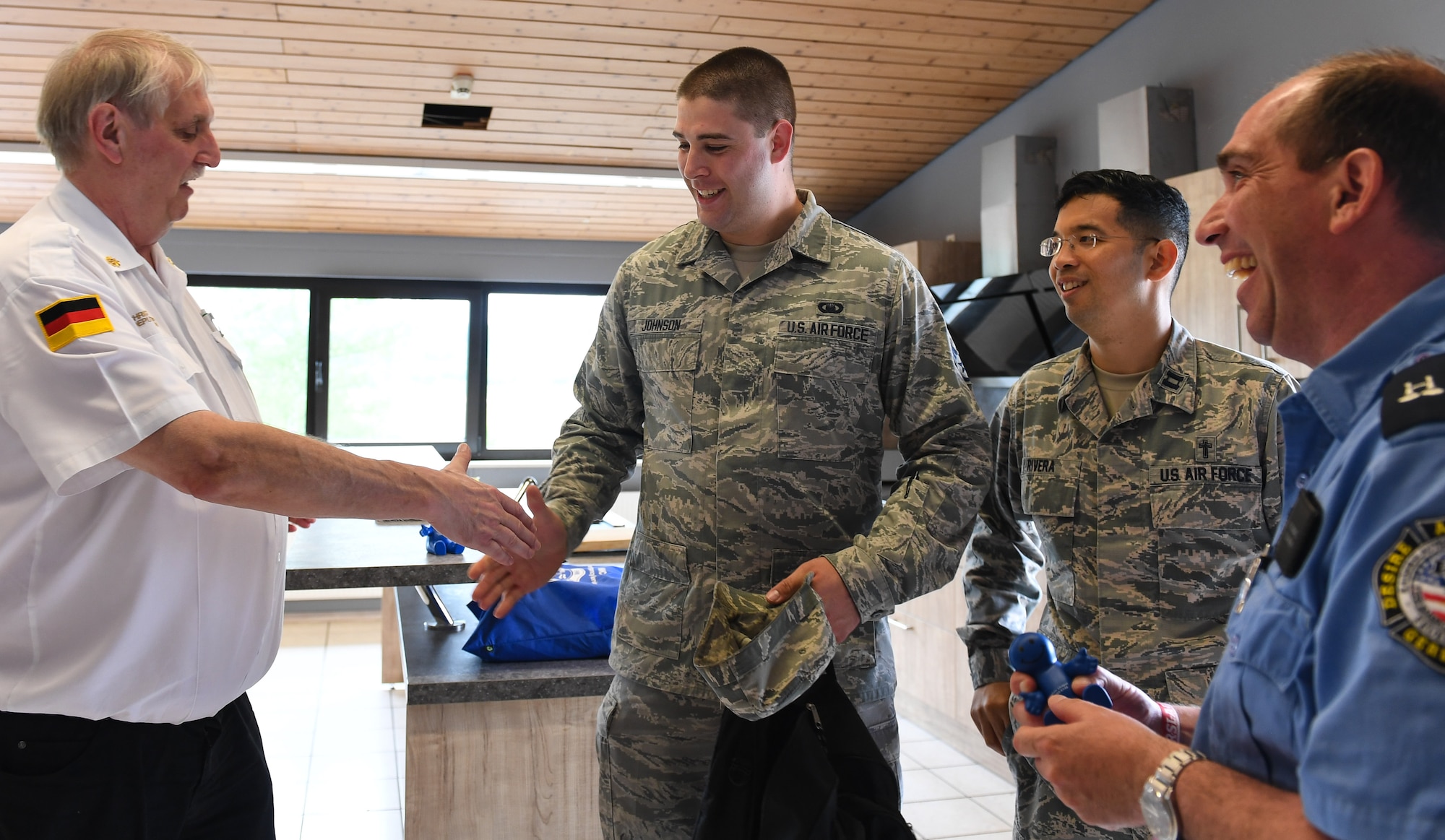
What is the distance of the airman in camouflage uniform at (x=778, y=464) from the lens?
1611 mm

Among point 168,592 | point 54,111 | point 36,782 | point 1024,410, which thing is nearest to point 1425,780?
point 1024,410

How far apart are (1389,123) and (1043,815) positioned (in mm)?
1263

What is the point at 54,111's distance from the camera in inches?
60.5

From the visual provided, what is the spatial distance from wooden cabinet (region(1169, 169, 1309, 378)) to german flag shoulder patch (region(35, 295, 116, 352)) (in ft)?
10.6

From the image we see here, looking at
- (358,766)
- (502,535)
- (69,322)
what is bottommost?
(358,766)

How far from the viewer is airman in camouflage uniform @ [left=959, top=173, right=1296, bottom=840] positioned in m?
1.73

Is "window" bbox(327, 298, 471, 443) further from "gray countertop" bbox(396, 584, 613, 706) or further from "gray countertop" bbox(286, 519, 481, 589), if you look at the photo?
"gray countertop" bbox(396, 584, 613, 706)

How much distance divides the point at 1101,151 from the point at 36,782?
439cm

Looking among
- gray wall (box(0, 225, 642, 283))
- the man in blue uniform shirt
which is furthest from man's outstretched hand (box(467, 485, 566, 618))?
gray wall (box(0, 225, 642, 283))

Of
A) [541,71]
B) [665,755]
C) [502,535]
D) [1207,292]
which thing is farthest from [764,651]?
[541,71]

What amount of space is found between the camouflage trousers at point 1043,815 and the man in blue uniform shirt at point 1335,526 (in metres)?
0.76

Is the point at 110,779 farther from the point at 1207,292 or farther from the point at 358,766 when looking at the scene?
the point at 1207,292

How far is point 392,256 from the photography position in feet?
24.0

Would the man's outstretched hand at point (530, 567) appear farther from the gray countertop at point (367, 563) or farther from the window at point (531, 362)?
the window at point (531, 362)
